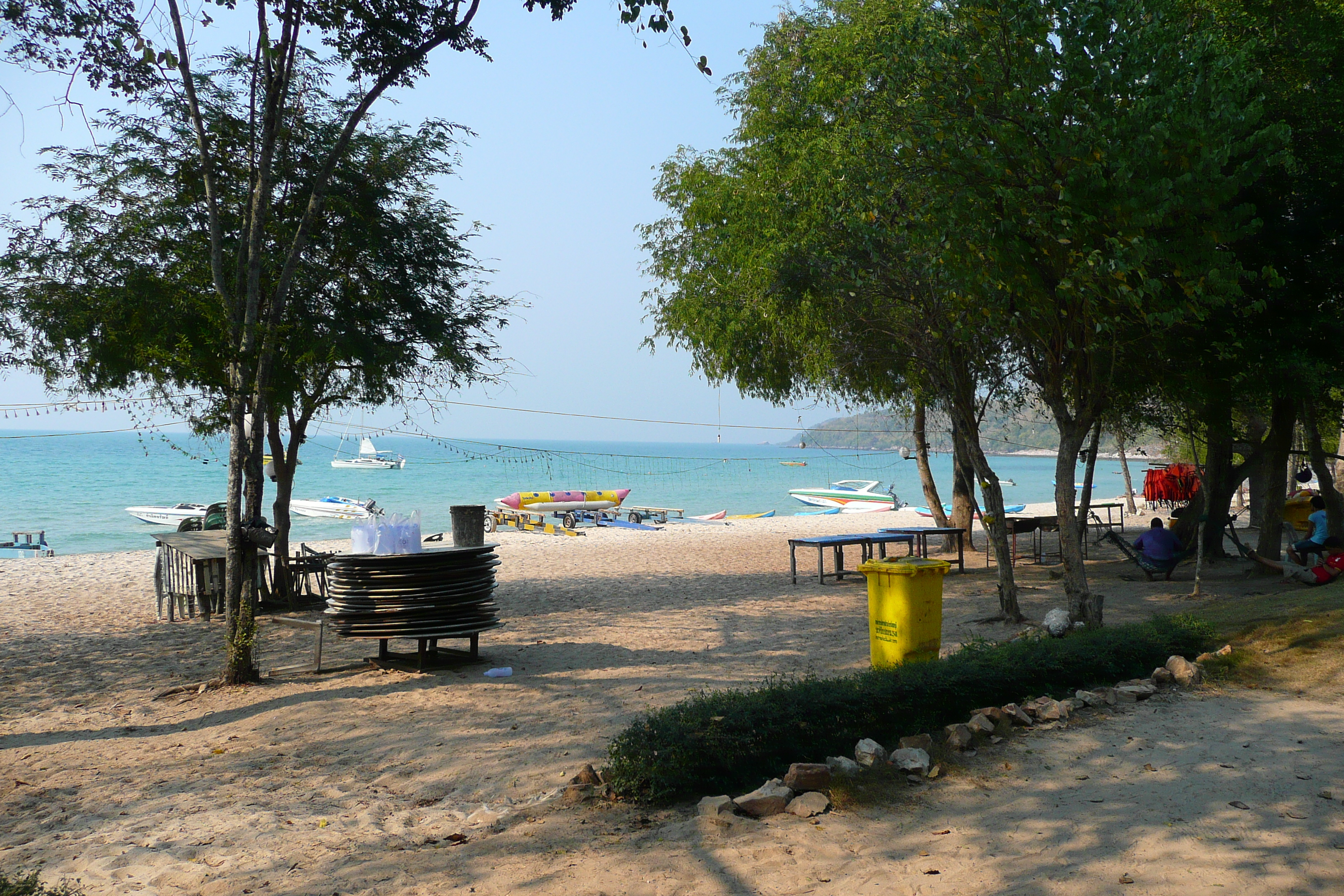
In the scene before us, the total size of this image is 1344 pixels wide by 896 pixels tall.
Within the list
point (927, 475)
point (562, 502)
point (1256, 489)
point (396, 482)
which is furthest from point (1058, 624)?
point (396, 482)

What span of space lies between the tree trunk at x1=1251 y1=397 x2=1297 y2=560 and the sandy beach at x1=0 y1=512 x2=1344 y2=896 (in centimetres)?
472

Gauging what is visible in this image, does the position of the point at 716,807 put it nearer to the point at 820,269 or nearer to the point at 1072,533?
the point at 1072,533

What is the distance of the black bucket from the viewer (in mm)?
9109

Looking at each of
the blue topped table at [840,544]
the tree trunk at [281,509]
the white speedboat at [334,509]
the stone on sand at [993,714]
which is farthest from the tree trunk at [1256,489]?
the white speedboat at [334,509]

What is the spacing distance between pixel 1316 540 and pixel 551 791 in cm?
994

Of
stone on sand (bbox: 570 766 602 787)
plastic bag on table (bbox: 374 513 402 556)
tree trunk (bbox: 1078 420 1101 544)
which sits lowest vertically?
stone on sand (bbox: 570 766 602 787)

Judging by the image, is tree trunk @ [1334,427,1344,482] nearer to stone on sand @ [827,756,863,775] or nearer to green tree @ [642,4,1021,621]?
green tree @ [642,4,1021,621]

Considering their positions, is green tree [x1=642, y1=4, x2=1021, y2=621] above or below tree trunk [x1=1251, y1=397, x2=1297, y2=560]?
above

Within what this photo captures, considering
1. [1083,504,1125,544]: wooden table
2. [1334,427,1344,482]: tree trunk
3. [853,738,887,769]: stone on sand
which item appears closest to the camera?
[853,738,887,769]: stone on sand

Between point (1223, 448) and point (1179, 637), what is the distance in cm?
784

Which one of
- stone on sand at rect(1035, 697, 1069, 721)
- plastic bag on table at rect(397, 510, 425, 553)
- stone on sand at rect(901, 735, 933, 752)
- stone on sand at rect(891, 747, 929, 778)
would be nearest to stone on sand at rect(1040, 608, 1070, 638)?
stone on sand at rect(1035, 697, 1069, 721)

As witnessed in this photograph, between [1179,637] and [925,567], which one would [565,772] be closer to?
[925,567]

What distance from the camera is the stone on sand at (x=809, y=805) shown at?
3.96 metres

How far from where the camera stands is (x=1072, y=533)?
26.5 feet
